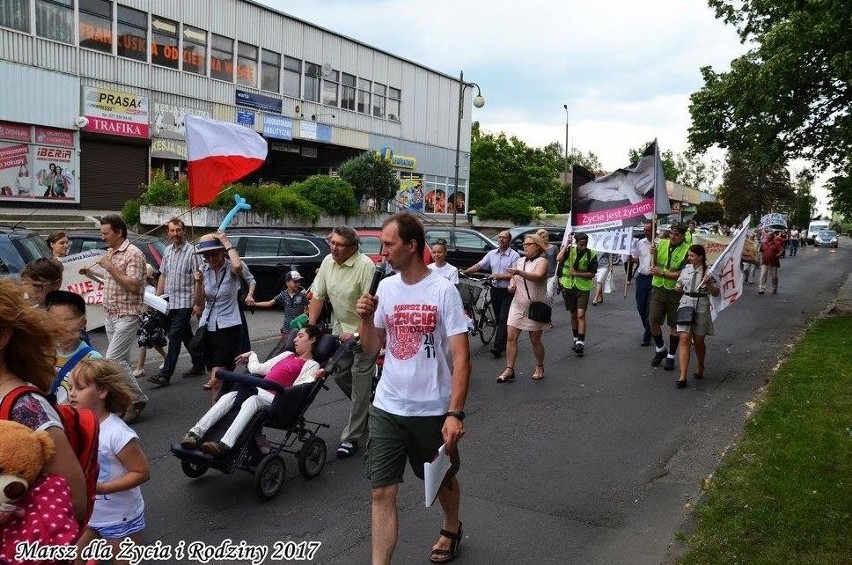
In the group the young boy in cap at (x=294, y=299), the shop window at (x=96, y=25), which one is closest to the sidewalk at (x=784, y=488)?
the young boy in cap at (x=294, y=299)

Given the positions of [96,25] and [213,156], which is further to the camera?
[96,25]

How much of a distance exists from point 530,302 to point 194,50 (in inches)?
1070

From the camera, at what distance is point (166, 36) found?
30906 millimetres

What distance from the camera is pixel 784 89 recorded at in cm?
1711

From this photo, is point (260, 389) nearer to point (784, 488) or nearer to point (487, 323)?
point (784, 488)

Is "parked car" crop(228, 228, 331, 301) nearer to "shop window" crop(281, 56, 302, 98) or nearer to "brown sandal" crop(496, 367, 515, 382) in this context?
"brown sandal" crop(496, 367, 515, 382)

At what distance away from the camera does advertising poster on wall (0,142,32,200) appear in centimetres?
2497

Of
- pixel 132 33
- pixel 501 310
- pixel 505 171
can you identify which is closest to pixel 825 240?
pixel 505 171

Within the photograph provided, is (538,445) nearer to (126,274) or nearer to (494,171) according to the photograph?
(126,274)

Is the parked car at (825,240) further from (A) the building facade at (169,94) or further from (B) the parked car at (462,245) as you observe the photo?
(B) the parked car at (462,245)

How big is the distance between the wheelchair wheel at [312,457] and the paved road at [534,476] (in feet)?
0.27

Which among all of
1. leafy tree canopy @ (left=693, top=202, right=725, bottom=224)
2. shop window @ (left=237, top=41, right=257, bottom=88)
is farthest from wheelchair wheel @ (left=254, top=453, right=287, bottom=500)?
leafy tree canopy @ (left=693, top=202, right=725, bottom=224)

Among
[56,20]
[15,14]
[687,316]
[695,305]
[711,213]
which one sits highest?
[56,20]

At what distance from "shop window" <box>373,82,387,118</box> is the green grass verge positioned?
36459 millimetres
